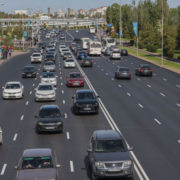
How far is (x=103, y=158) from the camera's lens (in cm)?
1703

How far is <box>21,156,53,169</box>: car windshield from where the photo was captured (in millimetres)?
16016

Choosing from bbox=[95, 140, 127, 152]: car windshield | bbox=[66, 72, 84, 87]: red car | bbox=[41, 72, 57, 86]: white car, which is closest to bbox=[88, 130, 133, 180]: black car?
bbox=[95, 140, 127, 152]: car windshield

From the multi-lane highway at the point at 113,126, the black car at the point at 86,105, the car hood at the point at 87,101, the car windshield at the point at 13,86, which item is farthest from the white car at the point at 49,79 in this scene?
the car hood at the point at 87,101

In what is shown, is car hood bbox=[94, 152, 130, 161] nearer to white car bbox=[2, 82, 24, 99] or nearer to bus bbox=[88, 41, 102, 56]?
white car bbox=[2, 82, 24, 99]

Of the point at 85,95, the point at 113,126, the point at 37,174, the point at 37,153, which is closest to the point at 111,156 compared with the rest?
the point at 37,153

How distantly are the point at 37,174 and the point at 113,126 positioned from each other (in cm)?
1372

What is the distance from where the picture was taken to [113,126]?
2881 cm

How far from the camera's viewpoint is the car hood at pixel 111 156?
55.5 ft

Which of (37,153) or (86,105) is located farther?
(86,105)

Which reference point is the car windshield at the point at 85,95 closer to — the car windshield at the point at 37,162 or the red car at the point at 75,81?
the red car at the point at 75,81

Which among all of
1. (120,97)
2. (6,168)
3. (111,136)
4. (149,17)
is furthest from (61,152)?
(149,17)

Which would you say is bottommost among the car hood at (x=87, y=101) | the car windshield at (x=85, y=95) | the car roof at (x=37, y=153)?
the car hood at (x=87, y=101)

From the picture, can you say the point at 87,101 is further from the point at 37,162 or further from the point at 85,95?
the point at 37,162

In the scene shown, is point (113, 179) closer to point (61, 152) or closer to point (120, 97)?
point (61, 152)
